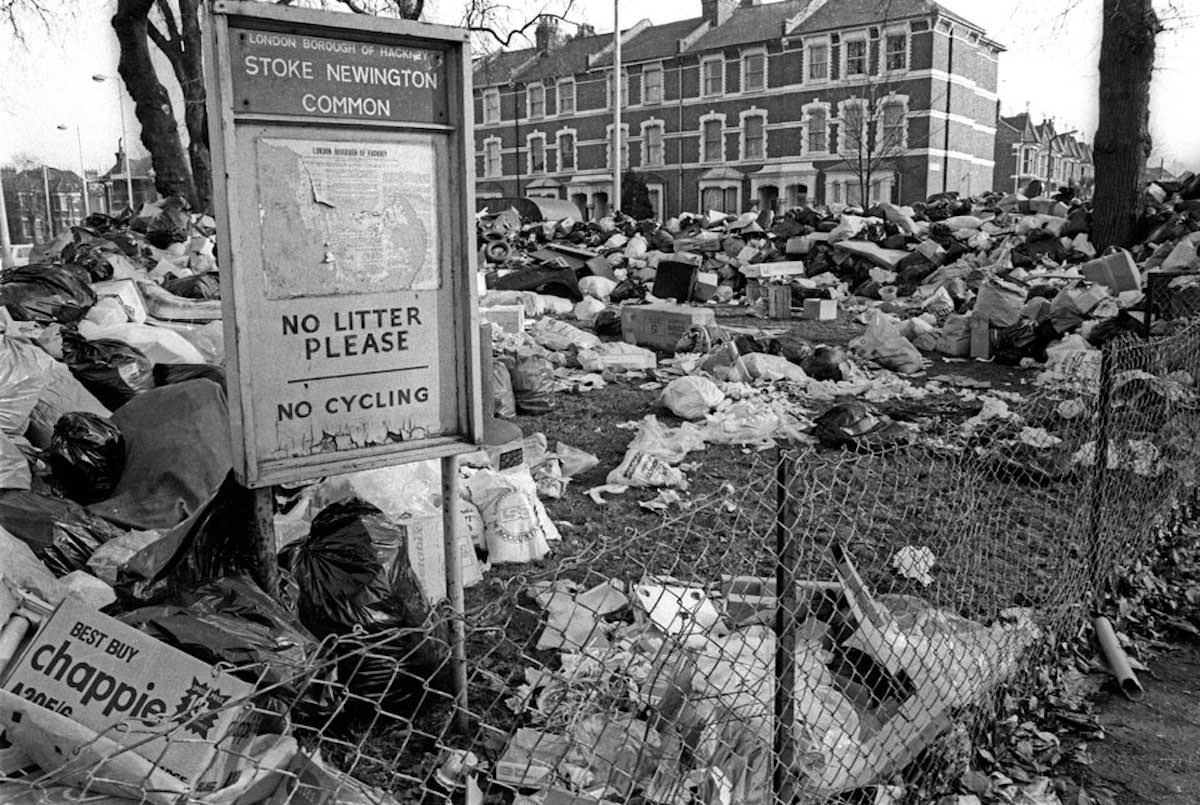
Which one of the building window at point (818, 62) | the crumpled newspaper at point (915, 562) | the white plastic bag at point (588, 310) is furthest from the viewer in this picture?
the building window at point (818, 62)

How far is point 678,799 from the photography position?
84.4 inches

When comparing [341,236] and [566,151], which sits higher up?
[566,151]

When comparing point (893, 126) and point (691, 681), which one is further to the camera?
point (893, 126)

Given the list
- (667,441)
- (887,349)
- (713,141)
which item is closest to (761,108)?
(713,141)

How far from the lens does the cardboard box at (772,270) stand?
15.4m

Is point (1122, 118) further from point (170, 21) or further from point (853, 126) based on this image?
point (853, 126)

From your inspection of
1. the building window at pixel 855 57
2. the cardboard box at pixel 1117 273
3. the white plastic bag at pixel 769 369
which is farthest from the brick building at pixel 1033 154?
the white plastic bag at pixel 769 369

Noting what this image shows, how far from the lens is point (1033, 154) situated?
208 feet

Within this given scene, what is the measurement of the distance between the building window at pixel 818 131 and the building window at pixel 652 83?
833cm

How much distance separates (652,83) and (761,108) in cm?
621

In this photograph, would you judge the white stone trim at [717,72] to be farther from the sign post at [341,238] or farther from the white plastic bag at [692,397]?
the sign post at [341,238]

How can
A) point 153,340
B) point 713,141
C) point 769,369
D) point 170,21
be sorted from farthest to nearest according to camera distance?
point 713,141
point 170,21
point 769,369
point 153,340

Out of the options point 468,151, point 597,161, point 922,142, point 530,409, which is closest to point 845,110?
point 922,142

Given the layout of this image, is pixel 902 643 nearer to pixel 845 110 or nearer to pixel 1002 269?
pixel 1002 269
